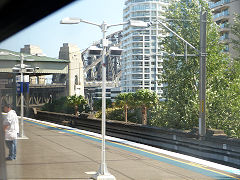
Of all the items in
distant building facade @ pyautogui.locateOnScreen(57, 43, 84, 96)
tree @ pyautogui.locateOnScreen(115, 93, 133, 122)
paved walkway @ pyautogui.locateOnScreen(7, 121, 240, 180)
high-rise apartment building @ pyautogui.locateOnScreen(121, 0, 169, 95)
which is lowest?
paved walkway @ pyautogui.locateOnScreen(7, 121, 240, 180)

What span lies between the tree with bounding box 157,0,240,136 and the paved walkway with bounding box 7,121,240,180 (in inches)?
378

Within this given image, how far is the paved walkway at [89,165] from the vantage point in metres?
10.2

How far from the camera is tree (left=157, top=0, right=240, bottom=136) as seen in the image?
2372 cm

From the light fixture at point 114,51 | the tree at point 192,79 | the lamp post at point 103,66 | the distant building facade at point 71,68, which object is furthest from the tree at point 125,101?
the light fixture at point 114,51

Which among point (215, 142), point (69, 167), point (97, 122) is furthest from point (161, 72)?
point (69, 167)

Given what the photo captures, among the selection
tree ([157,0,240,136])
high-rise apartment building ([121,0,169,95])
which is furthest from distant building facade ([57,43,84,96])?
high-rise apartment building ([121,0,169,95])

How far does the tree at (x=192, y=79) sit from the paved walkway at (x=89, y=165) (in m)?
9.61

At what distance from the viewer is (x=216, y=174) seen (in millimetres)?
11297

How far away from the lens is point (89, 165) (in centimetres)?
1214

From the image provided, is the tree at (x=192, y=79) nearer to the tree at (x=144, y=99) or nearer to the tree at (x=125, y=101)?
the tree at (x=144, y=99)

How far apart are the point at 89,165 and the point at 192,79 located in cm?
1500

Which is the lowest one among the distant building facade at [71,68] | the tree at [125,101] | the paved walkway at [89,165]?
the paved walkway at [89,165]

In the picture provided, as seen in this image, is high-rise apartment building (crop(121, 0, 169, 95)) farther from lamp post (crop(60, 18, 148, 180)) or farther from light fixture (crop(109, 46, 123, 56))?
light fixture (crop(109, 46, 123, 56))

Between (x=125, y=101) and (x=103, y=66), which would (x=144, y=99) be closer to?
(x=125, y=101)
